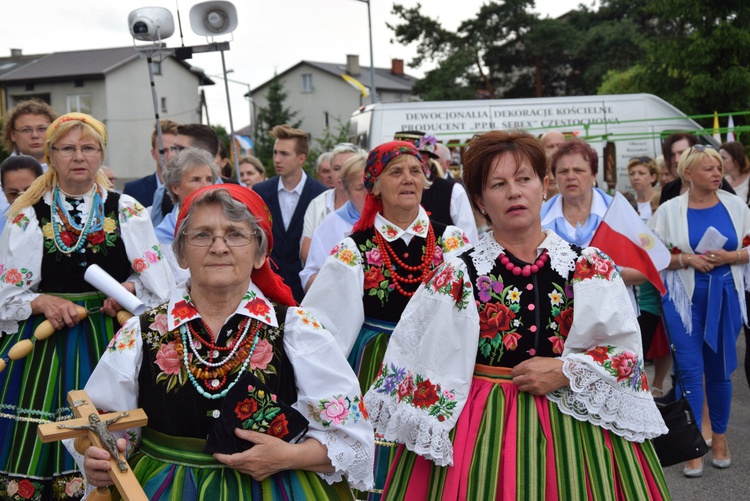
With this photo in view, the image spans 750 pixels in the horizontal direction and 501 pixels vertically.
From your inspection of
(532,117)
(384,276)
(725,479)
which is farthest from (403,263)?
(532,117)

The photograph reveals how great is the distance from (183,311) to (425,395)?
3.13 ft

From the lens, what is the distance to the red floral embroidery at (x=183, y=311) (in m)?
2.89

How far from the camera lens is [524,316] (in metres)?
3.30

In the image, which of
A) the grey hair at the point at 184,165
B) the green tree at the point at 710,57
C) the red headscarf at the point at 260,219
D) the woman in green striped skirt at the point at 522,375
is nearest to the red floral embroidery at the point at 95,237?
the grey hair at the point at 184,165

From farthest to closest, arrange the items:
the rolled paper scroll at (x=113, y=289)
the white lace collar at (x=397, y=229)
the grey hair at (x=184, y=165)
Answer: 1. the grey hair at (x=184, y=165)
2. the white lace collar at (x=397, y=229)
3. the rolled paper scroll at (x=113, y=289)

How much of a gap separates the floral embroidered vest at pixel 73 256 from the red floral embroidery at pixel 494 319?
2.26 metres

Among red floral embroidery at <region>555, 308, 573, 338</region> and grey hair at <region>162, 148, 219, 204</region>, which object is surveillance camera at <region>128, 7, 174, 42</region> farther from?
red floral embroidery at <region>555, 308, 573, 338</region>

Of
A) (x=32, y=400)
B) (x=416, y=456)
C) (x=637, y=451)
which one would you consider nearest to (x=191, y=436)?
(x=416, y=456)

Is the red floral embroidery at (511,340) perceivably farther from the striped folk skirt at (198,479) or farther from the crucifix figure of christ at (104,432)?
the crucifix figure of christ at (104,432)

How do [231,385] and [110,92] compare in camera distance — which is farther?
[110,92]

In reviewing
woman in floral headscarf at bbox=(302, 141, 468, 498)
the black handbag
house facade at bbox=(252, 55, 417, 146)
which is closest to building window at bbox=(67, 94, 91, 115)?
house facade at bbox=(252, 55, 417, 146)

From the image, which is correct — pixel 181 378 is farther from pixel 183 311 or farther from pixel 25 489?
pixel 25 489

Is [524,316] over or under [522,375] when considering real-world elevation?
over

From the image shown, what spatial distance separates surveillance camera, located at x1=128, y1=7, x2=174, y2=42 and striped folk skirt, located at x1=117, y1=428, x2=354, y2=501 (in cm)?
559
